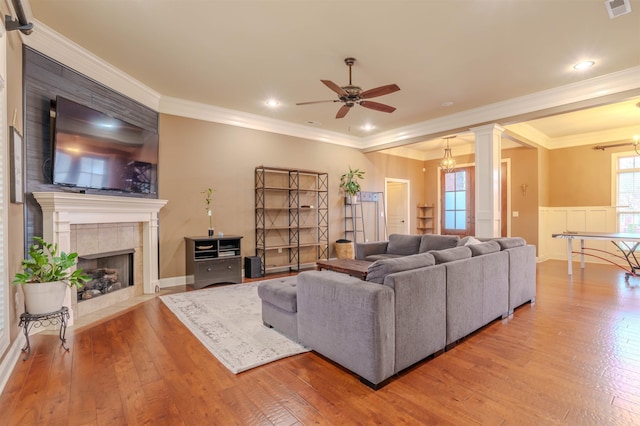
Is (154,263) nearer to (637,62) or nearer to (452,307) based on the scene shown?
(452,307)

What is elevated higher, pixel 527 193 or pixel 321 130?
pixel 321 130

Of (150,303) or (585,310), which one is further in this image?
(150,303)

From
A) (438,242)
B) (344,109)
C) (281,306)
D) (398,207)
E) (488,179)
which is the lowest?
(281,306)

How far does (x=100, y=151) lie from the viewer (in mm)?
3781

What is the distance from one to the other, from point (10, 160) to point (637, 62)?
263 inches

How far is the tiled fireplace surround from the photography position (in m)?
3.19

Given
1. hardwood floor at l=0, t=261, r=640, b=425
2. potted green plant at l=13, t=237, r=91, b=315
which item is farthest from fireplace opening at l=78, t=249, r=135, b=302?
potted green plant at l=13, t=237, r=91, b=315

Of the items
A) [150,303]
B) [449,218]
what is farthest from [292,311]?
[449,218]

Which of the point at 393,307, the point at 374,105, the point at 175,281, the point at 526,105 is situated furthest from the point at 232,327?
the point at 526,105

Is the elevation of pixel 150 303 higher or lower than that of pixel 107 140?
lower

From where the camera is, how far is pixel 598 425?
1729mm

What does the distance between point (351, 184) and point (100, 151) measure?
4.85 m

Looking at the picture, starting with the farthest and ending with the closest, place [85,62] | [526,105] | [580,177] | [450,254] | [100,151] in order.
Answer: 1. [580,177]
2. [526,105]
3. [100,151]
4. [85,62]
5. [450,254]

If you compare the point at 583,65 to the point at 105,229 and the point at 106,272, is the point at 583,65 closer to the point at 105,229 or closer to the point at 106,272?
the point at 105,229
